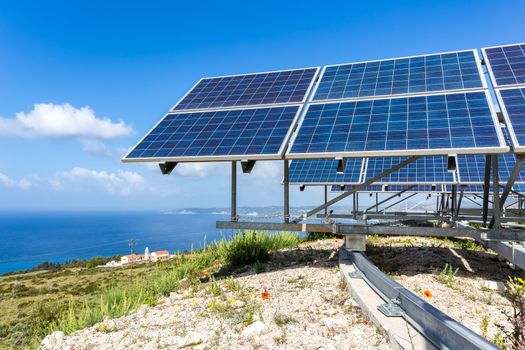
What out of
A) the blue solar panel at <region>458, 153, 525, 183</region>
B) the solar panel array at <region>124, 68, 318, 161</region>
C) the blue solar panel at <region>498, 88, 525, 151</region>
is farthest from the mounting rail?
the blue solar panel at <region>458, 153, 525, 183</region>

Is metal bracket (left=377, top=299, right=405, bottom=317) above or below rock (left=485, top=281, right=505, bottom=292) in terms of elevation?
above

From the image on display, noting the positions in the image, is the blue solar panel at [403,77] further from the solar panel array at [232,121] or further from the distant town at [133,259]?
the distant town at [133,259]

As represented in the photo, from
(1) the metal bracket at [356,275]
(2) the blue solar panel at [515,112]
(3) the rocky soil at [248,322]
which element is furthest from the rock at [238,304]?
(2) the blue solar panel at [515,112]

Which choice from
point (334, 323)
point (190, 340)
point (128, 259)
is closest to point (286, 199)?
point (334, 323)

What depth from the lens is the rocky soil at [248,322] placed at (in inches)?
193

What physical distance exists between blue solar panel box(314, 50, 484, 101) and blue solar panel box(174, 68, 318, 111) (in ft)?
2.46

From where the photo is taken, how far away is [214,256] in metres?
13.3

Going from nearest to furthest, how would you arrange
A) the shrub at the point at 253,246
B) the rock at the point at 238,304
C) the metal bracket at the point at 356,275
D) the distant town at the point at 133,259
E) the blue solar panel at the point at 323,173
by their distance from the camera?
the rock at the point at 238,304
the metal bracket at the point at 356,275
the shrub at the point at 253,246
the blue solar panel at the point at 323,173
the distant town at the point at 133,259

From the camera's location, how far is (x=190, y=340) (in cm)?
516

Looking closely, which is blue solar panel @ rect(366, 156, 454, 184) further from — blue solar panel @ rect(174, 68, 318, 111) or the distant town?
the distant town

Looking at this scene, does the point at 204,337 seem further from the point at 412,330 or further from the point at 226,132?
the point at 226,132

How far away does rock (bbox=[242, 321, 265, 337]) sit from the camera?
5202mm

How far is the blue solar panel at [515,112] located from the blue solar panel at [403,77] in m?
0.86

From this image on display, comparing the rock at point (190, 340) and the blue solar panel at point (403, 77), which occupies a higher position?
the blue solar panel at point (403, 77)
